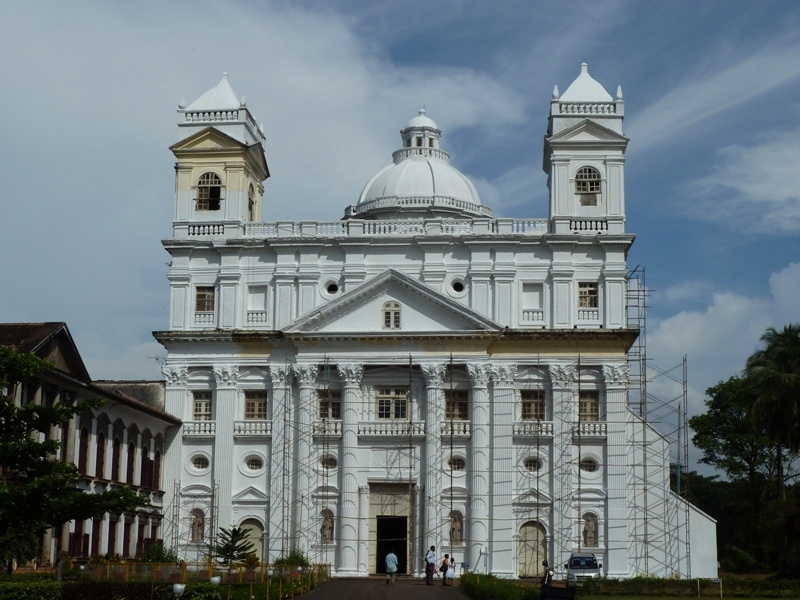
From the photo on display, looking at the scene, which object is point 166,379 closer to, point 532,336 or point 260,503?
point 260,503

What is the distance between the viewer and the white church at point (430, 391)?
194ft

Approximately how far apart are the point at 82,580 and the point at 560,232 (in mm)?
30660

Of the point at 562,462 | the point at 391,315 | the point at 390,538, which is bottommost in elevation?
the point at 390,538

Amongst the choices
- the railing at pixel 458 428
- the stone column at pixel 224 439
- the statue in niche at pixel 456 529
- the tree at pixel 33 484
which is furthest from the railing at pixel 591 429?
the tree at pixel 33 484

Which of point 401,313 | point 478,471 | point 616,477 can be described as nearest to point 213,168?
point 401,313

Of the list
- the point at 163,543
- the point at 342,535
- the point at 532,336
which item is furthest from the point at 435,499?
the point at 163,543

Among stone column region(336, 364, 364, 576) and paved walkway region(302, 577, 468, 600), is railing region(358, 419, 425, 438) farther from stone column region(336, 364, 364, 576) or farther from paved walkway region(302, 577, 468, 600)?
paved walkway region(302, 577, 468, 600)

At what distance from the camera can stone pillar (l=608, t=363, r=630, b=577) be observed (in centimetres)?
5847

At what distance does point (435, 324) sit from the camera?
6009 cm

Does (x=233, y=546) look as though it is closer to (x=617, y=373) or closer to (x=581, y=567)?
(x=581, y=567)

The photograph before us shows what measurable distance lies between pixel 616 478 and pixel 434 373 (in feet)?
31.0

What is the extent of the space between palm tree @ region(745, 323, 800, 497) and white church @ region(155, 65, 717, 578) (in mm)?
4682

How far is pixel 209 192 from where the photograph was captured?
64.4 m

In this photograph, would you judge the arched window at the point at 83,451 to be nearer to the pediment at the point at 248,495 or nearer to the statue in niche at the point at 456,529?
the pediment at the point at 248,495
